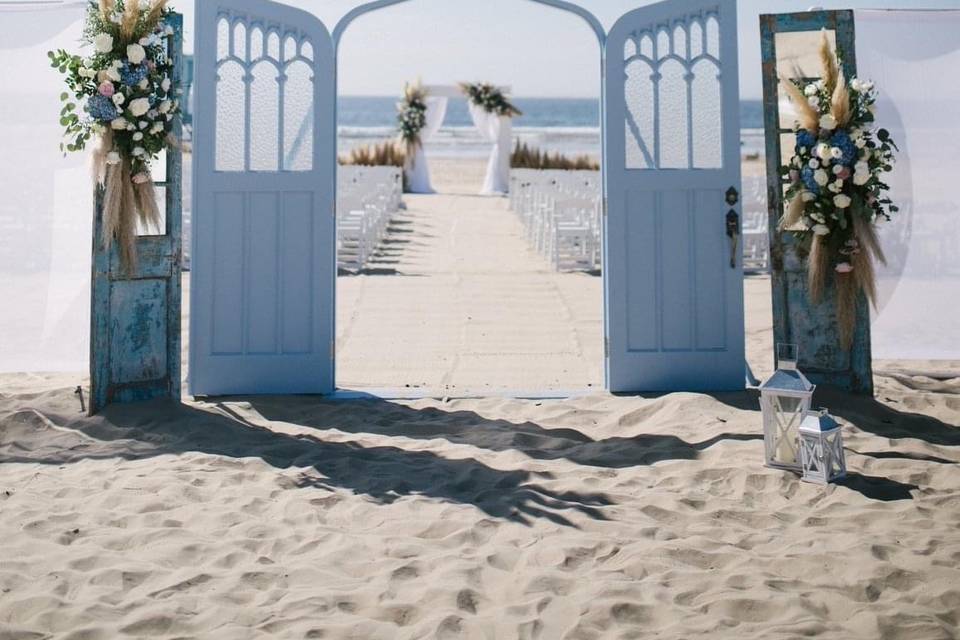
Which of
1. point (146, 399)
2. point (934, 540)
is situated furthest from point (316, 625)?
point (146, 399)

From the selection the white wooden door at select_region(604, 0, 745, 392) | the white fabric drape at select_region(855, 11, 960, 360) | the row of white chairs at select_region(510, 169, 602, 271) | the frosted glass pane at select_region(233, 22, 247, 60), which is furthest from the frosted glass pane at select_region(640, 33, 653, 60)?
the row of white chairs at select_region(510, 169, 602, 271)

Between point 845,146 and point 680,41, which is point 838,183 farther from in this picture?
point 680,41

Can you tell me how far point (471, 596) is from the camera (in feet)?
10.9

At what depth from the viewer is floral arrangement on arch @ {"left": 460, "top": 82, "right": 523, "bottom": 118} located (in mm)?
24000

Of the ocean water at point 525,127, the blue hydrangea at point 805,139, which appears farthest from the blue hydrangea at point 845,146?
the ocean water at point 525,127

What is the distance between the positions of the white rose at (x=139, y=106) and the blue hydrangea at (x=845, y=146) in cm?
394

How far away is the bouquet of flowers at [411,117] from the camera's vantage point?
2320cm

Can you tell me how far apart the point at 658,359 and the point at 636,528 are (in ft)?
8.36

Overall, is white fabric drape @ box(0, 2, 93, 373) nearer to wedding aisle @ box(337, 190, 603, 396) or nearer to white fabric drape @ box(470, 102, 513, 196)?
wedding aisle @ box(337, 190, 603, 396)

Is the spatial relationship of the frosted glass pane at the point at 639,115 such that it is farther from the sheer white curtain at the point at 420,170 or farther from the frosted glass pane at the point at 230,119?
the sheer white curtain at the point at 420,170

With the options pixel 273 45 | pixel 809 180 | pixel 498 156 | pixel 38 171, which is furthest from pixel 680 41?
pixel 498 156

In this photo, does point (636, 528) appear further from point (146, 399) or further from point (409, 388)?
point (146, 399)

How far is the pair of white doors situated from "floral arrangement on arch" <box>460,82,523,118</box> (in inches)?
703

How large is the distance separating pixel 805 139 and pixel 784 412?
2035 millimetres
